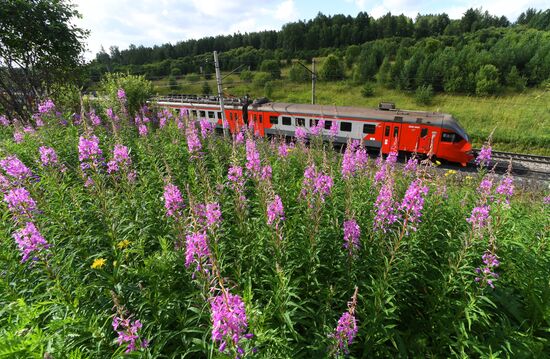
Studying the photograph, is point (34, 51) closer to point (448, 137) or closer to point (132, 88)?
point (132, 88)

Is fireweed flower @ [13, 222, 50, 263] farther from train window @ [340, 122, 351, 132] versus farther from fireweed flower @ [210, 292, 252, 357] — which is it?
train window @ [340, 122, 351, 132]

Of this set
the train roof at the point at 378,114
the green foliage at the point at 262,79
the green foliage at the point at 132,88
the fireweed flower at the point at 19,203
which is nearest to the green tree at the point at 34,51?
the green foliage at the point at 132,88

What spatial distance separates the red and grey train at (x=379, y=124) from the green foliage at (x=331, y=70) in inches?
1179

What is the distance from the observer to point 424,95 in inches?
1268

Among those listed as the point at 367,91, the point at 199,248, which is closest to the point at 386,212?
the point at 199,248

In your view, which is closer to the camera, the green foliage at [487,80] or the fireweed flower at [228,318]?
the fireweed flower at [228,318]

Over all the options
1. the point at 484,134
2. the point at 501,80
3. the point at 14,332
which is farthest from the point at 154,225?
the point at 501,80

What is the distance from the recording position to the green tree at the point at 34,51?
12047 mm

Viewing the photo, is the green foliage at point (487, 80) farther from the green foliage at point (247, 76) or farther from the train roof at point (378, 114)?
the green foliage at point (247, 76)

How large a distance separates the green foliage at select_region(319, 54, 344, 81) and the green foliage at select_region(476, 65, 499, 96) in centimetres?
1912

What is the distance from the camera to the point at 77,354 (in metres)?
2.12

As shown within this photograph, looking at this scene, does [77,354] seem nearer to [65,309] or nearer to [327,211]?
[65,309]

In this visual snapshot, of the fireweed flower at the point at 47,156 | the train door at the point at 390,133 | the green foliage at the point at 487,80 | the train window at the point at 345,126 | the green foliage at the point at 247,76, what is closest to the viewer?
the fireweed flower at the point at 47,156

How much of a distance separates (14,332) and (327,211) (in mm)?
3669
